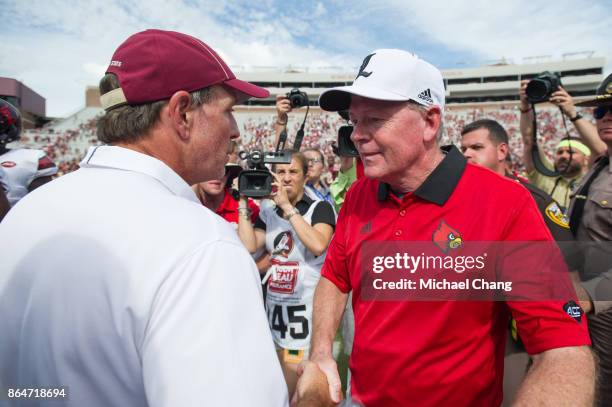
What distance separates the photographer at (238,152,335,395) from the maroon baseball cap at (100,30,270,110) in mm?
2017

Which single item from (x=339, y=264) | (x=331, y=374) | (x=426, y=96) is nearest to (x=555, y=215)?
(x=426, y=96)

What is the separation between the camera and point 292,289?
10.3 ft

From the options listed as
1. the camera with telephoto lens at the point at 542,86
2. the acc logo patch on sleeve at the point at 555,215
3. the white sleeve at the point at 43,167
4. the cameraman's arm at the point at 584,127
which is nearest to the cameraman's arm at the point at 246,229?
the white sleeve at the point at 43,167

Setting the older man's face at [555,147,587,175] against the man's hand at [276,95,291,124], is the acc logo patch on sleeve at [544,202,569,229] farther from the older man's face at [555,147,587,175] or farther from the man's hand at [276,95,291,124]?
the older man's face at [555,147,587,175]

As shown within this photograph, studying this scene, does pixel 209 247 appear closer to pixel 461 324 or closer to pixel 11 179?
pixel 461 324

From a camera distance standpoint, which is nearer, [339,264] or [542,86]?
[339,264]

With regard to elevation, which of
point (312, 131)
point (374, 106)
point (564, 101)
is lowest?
point (374, 106)

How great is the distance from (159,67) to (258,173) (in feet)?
6.62

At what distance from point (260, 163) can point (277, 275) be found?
0.96m

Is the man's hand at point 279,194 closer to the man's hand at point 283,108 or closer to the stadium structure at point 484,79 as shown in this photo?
the man's hand at point 283,108

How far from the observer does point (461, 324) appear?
4.84 ft

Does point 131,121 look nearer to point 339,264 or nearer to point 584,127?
point 339,264

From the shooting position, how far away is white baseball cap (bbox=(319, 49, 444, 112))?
1.60m

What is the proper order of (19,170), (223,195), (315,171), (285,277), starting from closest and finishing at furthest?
(19,170), (285,277), (223,195), (315,171)
